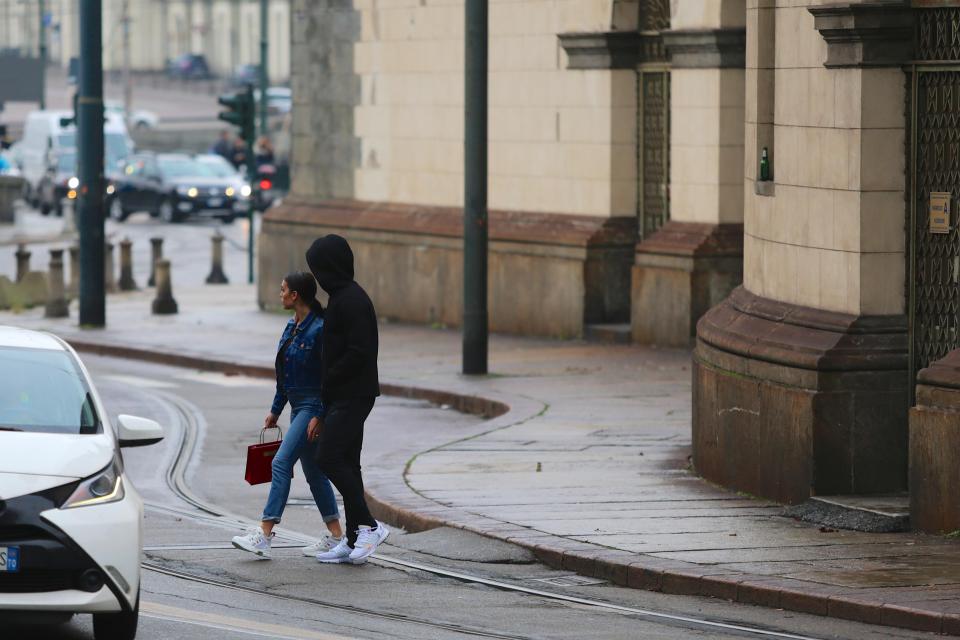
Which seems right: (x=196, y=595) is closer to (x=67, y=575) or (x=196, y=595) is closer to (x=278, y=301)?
(x=67, y=575)

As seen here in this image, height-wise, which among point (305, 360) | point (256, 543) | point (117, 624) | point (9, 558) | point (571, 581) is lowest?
point (571, 581)

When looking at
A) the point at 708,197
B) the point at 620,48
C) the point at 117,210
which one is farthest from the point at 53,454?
the point at 117,210

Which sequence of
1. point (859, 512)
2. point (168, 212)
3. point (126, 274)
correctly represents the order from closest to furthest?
point (859, 512) → point (126, 274) → point (168, 212)

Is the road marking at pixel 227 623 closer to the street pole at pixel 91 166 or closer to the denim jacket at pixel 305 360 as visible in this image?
the denim jacket at pixel 305 360

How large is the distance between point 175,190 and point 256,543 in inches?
1490

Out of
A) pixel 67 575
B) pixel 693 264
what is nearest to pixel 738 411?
pixel 67 575

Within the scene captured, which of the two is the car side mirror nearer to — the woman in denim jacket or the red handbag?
the woman in denim jacket

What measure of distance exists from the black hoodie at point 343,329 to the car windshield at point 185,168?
126 ft

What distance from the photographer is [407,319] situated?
2469cm

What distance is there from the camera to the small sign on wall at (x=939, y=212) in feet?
37.3

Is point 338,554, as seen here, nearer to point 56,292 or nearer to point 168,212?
point 56,292

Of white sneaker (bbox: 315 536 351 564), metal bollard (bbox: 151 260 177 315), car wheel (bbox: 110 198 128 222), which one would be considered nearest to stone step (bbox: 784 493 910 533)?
white sneaker (bbox: 315 536 351 564)

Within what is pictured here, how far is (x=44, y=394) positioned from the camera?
909 centimetres

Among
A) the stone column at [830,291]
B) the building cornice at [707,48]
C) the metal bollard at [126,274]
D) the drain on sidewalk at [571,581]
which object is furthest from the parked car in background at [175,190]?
the drain on sidewalk at [571,581]
